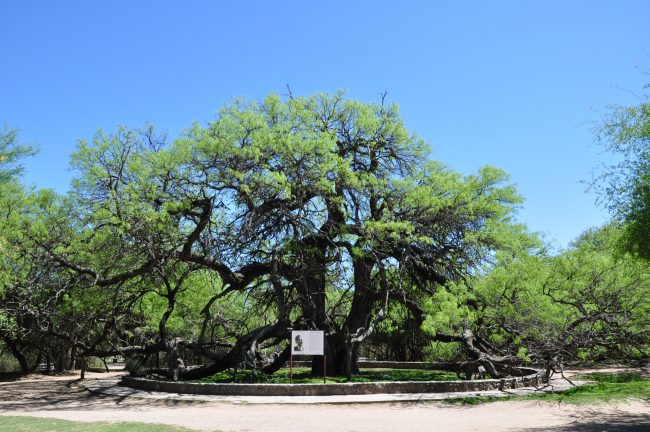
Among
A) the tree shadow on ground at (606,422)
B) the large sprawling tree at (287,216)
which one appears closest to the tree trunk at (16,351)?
the large sprawling tree at (287,216)

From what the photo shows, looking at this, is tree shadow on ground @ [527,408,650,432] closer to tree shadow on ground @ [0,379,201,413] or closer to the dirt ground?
the dirt ground

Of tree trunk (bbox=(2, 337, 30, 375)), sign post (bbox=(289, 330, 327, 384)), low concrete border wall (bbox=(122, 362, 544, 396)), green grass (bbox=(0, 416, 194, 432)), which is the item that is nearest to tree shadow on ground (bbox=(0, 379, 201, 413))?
low concrete border wall (bbox=(122, 362, 544, 396))

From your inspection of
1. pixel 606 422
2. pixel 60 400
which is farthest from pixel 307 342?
pixel 606 422

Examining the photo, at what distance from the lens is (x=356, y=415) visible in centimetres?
1394

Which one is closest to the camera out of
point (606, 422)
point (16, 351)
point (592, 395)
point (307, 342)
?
point (606, 422)

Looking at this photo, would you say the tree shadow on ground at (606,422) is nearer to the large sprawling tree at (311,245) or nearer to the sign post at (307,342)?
the large sprawling tree at (311,245)

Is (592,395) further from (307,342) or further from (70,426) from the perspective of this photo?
(70,426)

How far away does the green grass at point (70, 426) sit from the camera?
37.4ft

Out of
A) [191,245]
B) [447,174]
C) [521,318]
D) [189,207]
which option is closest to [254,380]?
[191,245]

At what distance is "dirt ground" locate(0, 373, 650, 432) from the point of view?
12.0 m

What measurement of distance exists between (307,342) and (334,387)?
6.73 feet

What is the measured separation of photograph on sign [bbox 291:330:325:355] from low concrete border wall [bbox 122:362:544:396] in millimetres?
1622

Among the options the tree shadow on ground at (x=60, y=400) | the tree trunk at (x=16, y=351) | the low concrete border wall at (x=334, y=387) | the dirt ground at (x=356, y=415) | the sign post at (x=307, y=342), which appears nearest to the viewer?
the dirt ground at (x=356, y=415)

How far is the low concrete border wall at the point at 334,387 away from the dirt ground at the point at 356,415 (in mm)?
1415
